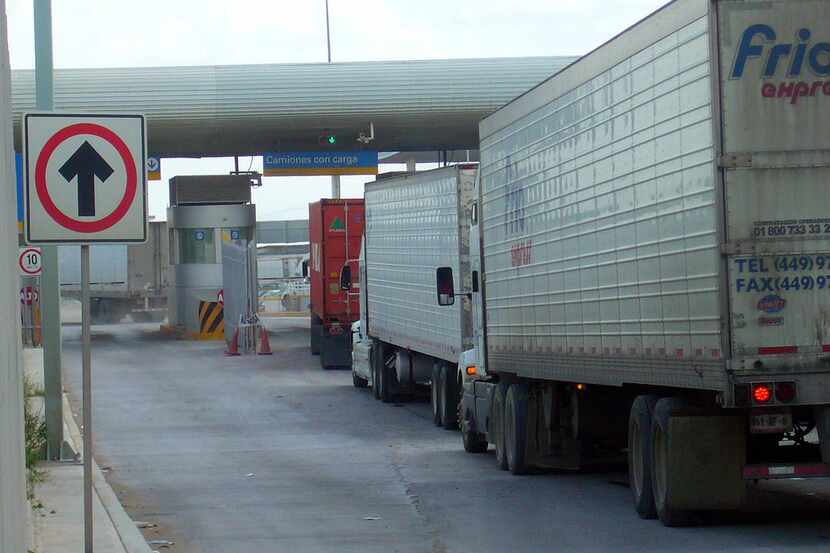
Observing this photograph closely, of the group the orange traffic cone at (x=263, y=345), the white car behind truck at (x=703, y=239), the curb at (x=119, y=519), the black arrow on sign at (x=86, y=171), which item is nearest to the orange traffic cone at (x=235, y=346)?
the orange traffic cone at (x=263, y=345)

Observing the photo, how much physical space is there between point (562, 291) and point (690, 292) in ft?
11.3

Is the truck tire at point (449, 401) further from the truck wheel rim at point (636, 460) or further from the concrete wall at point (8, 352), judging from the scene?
the concrete wall at point (8, 352)

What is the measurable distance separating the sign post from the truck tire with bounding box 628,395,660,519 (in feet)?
14.0

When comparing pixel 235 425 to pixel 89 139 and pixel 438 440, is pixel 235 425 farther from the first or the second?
pixel 89 139

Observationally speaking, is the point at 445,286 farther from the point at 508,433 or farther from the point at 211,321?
the point at 211,321

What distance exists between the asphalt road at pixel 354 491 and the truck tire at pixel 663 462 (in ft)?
0.38

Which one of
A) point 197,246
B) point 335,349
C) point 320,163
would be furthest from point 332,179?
point 335,349

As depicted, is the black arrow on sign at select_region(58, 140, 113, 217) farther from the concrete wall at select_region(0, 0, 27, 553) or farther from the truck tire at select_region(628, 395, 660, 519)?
the truck tire at select_region(628, 395, 660, 519)

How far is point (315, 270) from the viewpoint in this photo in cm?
3538

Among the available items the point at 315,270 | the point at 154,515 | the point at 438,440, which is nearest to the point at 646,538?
the point at 154,515

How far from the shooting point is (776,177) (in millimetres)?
10445

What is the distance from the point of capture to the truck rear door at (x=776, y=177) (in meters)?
10.4

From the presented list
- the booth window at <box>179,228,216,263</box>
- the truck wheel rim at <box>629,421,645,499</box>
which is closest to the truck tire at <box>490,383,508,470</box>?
the truck wheel rim at <box>629,421,645,499</box>

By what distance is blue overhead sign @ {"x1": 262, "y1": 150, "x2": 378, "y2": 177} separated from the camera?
42.1m
